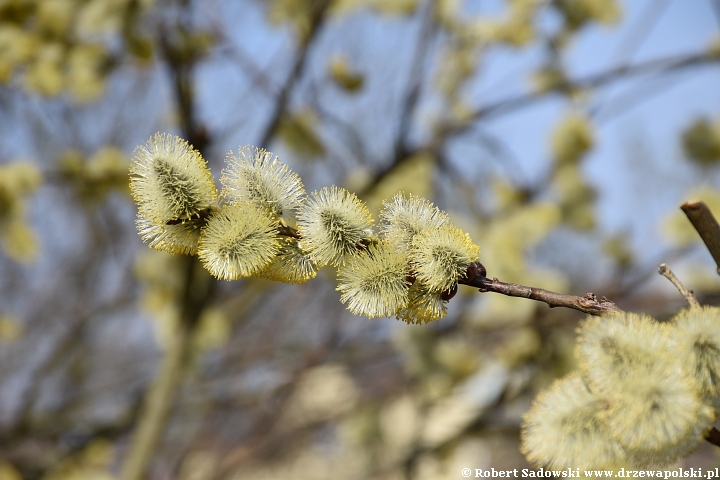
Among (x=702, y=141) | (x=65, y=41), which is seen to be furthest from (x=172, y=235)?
(x=702, y=141)

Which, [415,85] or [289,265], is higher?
[415,85]

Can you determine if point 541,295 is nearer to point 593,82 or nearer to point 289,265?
point 289,265

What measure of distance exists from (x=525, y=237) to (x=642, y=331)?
153cm

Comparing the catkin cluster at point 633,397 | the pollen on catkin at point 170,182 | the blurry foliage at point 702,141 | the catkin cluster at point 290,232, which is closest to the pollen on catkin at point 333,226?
the catkin cluster at point 290,232

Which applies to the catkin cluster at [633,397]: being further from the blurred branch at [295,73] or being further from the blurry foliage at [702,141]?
the blurry foliage at [702,141]

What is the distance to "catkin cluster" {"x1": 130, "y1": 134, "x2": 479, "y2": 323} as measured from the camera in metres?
0.64

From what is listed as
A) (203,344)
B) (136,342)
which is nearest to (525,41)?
(203,344)

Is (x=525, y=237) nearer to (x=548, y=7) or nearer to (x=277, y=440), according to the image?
(x=548, y=7)

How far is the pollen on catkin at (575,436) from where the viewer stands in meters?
0.63

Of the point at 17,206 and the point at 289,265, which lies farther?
the point at 17,206

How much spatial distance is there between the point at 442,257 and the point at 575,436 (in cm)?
23

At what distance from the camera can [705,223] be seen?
26.5 inches

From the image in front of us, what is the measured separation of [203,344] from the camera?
2.00 metres

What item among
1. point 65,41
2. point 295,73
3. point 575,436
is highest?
point 65,41
